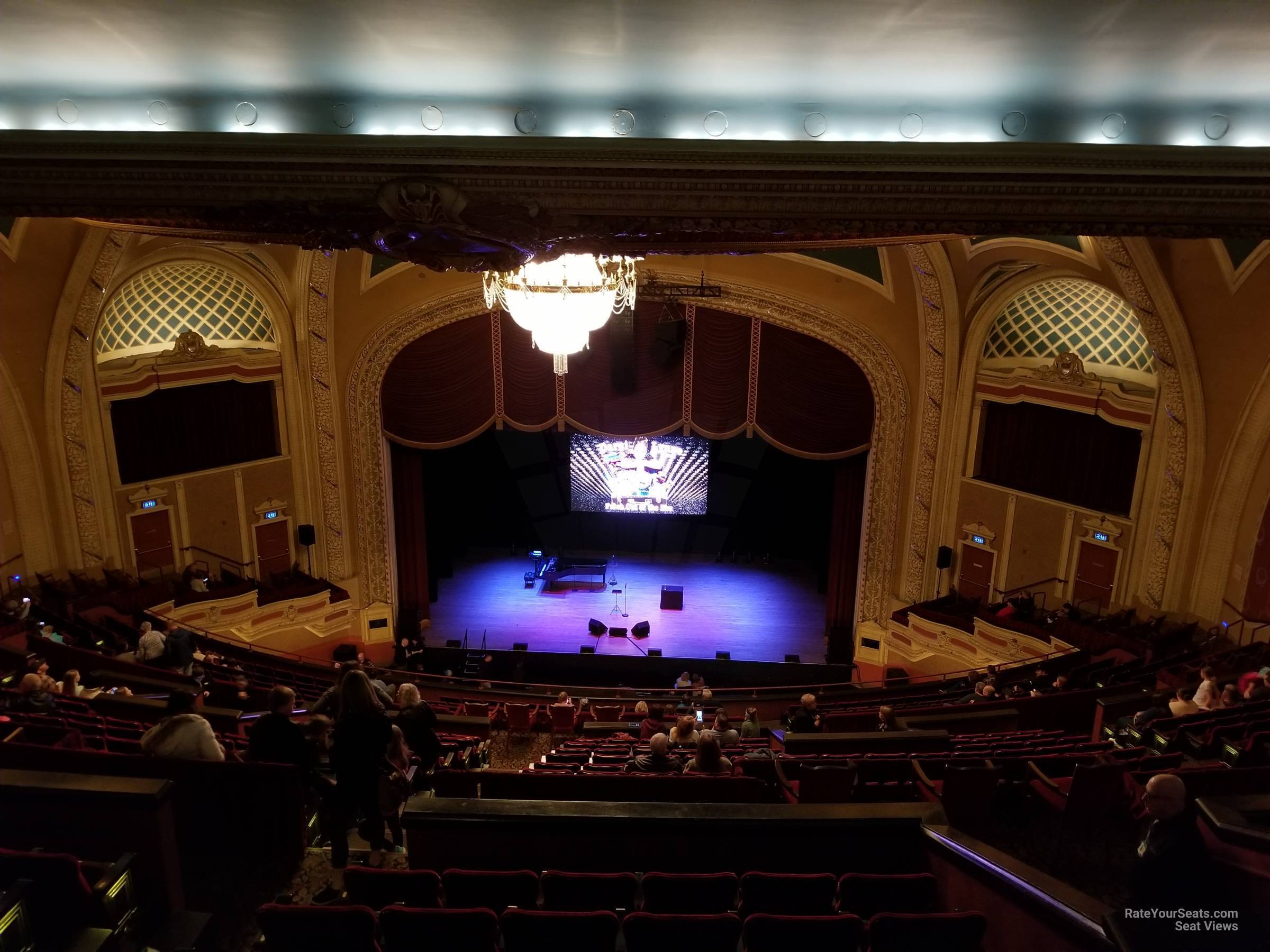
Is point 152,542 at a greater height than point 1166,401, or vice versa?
point 1166,401

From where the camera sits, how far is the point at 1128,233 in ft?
12.3

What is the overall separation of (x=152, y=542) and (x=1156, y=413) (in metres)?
14.2

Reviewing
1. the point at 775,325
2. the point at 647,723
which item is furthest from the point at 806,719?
the point at 775,325

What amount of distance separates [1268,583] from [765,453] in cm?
888

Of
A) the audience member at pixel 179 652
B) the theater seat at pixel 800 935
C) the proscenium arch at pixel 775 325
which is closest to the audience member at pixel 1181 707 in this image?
A: the theater seat at pixel 800 935

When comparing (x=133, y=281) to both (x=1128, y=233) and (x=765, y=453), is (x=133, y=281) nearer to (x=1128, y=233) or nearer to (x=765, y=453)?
(x=765, y=453)

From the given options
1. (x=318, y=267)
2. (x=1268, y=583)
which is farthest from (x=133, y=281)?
(x=1268, y=583)

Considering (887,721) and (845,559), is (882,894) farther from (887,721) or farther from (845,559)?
(845,559)

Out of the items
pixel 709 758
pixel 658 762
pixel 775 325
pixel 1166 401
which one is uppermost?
pixel 775 325

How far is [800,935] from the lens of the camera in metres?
3.14

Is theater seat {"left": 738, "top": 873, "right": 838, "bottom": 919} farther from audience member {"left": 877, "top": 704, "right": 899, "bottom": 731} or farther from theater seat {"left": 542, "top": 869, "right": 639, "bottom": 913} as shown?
audience member {"left": 877, "top": 704, "right": 899, "bottom": 731}

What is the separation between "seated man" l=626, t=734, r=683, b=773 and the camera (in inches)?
210

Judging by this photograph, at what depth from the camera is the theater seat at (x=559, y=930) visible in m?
3.13

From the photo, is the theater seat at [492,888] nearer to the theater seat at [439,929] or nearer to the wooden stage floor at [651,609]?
the theater seat at [439,929]
